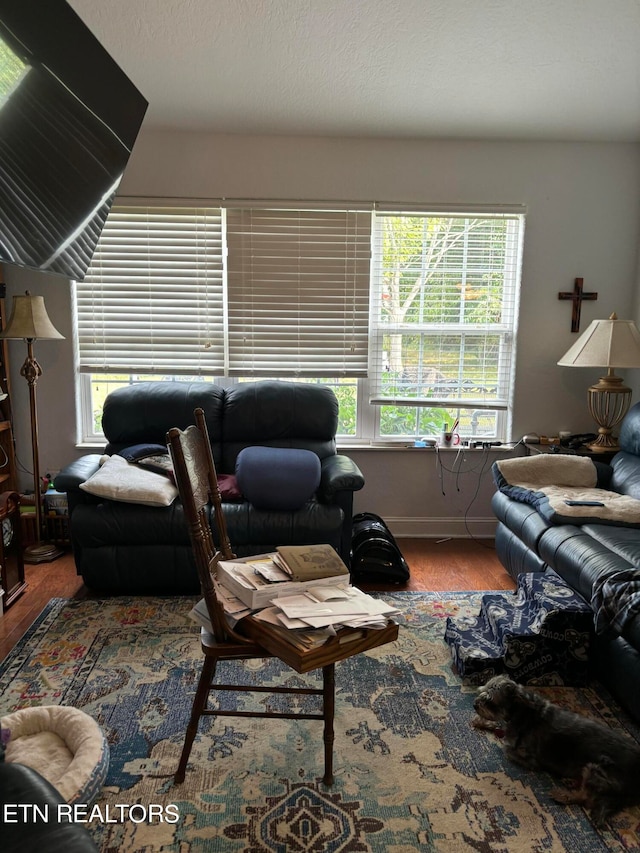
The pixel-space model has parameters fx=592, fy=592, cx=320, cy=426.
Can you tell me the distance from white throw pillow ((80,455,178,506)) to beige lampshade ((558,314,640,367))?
7.90 ft

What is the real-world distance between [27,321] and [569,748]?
318 centimetres

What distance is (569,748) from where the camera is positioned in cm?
171

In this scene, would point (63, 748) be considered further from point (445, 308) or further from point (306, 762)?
point (445, 308)

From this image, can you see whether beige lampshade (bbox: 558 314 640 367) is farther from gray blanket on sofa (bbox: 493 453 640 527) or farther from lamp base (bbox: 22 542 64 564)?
lamp base (bbox: 22 542 64 564)

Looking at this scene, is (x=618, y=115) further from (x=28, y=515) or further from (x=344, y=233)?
(x=28, y=515)

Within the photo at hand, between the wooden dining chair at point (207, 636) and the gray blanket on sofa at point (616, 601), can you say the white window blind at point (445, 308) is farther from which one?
the wooden dining chair at point (207, 636)

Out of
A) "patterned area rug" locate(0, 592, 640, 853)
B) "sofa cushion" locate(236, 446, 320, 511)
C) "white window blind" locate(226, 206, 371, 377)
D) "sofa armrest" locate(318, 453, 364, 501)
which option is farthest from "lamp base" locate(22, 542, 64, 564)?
"sofa armrest" locate(318, 453, 364, 501)

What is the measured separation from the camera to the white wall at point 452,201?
362 cm

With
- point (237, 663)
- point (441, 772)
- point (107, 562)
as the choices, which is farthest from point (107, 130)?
point (107, 562)

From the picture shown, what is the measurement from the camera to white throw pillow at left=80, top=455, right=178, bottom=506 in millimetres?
2848

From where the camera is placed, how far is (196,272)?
3.71 m

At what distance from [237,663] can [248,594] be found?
790 mm

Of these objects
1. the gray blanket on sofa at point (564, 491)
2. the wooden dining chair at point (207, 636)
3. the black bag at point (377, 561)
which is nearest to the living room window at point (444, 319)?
the gray blanket on sofa at point (564, 491)

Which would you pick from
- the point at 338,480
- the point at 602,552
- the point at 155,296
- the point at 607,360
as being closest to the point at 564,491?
the point at 602,552
